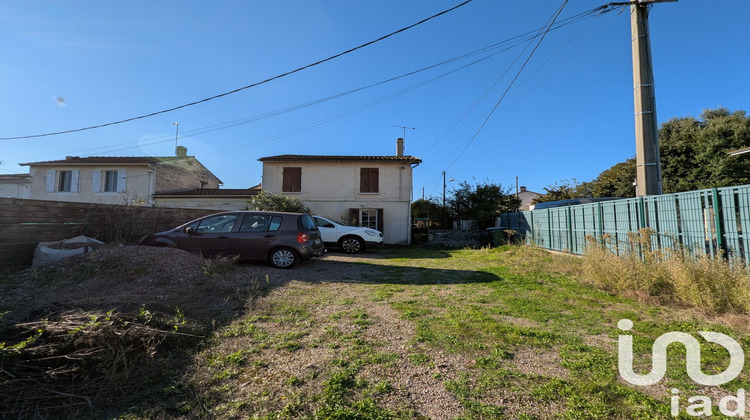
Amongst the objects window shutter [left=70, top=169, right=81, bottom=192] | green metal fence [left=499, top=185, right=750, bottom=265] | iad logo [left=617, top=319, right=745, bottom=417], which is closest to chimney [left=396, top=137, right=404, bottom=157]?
green metal fence [left=499, top=185, right=750, bottom=265]

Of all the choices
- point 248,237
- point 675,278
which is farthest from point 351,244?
point 675,278

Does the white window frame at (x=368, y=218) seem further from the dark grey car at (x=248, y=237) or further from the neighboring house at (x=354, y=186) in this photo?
the dark grey car at (x=248, y=237)

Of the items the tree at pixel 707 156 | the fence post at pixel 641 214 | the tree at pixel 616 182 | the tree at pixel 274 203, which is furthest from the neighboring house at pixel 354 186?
the tree at pixel 616 182

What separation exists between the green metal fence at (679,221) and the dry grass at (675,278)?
Answer: 0.33 metres

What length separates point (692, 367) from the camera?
8.26 ft

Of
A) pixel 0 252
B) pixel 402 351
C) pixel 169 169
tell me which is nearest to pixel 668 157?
pixel 402 351

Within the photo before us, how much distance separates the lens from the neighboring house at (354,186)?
16625mm

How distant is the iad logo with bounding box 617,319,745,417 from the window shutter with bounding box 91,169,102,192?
24442 mm

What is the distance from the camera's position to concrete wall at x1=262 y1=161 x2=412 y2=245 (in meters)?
16.6

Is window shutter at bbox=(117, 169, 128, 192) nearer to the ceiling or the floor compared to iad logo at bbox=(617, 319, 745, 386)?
nearer to the ceiling

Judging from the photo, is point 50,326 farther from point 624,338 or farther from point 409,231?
point 409,231

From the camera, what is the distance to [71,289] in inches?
175

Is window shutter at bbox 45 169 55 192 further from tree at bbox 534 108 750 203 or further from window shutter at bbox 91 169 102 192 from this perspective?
tree at bbox 534 108 750 203

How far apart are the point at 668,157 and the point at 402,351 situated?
25.4m
